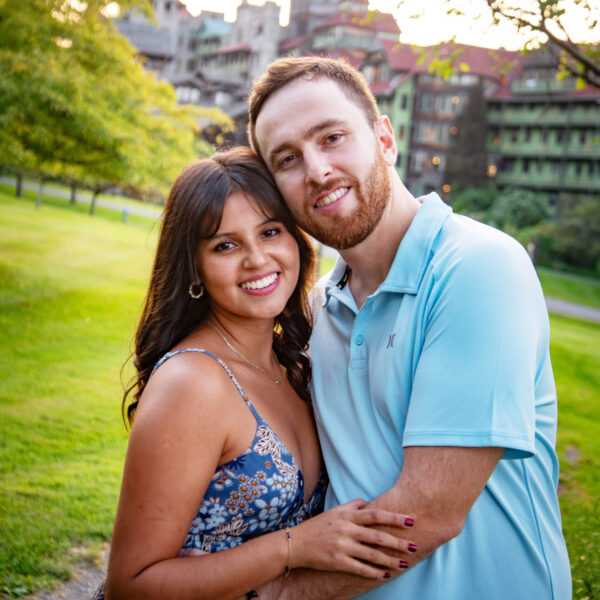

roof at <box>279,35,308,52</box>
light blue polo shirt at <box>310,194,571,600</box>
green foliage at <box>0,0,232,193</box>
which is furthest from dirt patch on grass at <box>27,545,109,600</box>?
roof at <box>279,35,308,52</box>

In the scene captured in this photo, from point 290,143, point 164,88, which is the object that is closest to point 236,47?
point 164,88

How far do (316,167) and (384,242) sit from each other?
0.49 metres

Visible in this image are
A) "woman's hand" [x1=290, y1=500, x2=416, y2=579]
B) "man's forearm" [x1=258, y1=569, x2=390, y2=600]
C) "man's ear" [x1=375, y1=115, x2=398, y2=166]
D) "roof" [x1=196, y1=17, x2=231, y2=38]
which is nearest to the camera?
"woman's hand" [x1=290, y1=500, x2=416, y2=579]

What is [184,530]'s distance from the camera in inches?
98.8

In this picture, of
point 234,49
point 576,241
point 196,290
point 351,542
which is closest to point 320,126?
point 196,290

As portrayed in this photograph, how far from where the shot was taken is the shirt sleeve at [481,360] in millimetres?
2189

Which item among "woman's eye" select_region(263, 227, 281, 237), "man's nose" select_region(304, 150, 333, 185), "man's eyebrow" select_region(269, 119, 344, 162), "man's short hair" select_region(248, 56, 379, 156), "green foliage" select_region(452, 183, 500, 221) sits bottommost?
"woman's eye" select_region(263, 227, 281, 237)

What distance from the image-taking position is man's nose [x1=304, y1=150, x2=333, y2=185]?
3.06m

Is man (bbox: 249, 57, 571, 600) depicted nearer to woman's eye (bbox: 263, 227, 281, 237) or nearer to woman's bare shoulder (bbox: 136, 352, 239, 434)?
woman's eye (bbox: 263, 227, 281, 237)

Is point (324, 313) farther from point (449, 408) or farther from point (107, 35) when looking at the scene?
point (107, 35)

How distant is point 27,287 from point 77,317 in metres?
2.77

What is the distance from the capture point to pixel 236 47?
6303 centimetres

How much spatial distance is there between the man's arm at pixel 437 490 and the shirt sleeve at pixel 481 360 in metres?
0.06

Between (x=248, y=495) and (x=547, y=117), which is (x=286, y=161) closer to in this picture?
(x=248, y=495)
